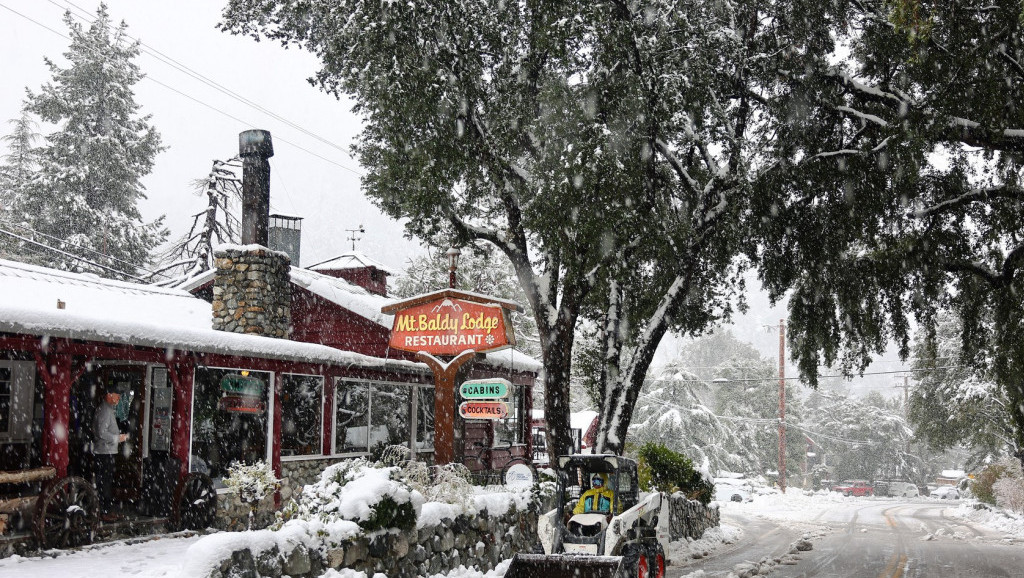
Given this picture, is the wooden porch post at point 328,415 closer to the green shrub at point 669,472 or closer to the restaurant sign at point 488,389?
the restaurant sign at point 488,389

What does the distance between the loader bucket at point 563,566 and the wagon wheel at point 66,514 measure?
5.51m

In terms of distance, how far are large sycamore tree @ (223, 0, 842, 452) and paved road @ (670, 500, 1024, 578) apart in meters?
3.92

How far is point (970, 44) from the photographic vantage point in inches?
446

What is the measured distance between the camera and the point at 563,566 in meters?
8.81

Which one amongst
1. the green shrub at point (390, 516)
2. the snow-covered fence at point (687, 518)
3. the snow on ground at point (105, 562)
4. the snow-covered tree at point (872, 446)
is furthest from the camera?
the snow-covered tree at point (872, 446)

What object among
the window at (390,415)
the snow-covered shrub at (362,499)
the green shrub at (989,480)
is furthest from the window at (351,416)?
the green shrub at (989,480)

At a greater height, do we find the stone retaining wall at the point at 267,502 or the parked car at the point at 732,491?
the stone retaining wall at the point at 267,502

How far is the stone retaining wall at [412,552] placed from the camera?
6.61m

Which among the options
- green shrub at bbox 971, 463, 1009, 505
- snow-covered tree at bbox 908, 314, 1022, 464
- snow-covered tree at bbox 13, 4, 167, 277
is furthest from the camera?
green shrub at bbox 971, 463, 1009, 505

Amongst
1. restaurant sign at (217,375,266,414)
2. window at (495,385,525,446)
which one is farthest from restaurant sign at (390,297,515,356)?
window at (495,385,525,446)

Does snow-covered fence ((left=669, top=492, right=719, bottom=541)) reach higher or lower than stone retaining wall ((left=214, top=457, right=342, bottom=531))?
lower

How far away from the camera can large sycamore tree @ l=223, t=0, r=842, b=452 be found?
13031 millimetres

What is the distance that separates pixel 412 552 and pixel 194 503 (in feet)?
15.6

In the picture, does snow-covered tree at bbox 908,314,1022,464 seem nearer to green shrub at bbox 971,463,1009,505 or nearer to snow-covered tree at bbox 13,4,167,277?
green shrub at bbox 971,463,1009,505
